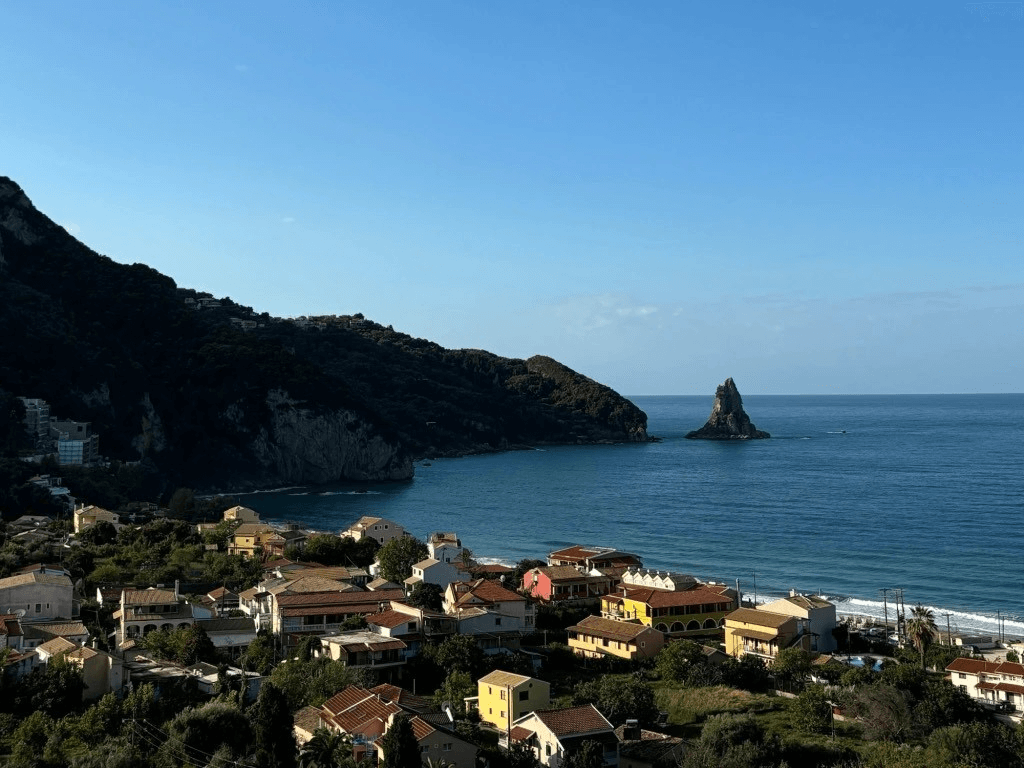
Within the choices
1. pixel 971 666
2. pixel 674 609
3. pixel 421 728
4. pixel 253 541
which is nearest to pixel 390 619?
pixel 421 728

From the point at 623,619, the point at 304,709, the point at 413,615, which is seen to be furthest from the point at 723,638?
the point at 304,709

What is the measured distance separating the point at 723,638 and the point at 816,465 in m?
93.8

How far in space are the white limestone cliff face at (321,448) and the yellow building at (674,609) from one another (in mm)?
92156

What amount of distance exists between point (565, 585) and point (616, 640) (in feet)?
31.9

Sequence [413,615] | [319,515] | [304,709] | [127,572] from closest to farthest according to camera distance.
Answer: [304,709] → [413,615] → [127,572] → [319,515]

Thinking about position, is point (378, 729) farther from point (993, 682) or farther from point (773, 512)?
point (773, 512)

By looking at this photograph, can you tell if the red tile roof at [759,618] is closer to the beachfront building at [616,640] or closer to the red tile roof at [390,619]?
the beachfront building at [616,640]

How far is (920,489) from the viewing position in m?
95.8

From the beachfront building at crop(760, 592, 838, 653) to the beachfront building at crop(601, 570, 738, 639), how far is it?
2.68m

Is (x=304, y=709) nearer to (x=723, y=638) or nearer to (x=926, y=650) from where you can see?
(x=723, y=638)

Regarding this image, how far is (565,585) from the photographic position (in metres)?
44.4

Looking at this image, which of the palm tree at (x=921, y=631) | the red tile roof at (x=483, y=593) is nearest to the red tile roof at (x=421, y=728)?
the red tile roof at (x=483, y=593)

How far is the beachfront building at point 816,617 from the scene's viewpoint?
36406 millimetres

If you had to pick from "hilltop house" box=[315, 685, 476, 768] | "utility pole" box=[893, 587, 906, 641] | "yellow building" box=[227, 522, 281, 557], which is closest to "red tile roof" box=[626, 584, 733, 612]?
"utility pole" box=[893, 587, 906, 641]
